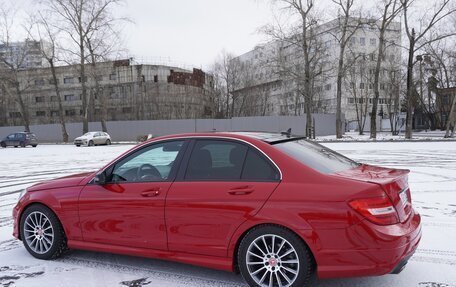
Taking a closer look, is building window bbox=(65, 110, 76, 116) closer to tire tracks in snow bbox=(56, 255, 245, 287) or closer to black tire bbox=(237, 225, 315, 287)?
tire tracks in snow bbox=(56, 255, 245, 287)

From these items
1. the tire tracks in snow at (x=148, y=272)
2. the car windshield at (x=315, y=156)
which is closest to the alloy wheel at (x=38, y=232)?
the tire tracks in snow at (x=148, y=272)

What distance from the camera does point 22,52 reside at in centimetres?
4975

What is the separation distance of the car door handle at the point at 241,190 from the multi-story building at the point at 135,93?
211ft

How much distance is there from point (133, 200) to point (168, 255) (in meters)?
0.68

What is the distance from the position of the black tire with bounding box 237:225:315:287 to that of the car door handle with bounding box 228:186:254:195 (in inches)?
13.4

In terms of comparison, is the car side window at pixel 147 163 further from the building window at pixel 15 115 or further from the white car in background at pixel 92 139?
the building window at pixel 15 115

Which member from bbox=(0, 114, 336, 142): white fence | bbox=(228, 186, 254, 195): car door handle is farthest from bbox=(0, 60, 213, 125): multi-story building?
bbox=(228, 186, 254, 195): car door handle

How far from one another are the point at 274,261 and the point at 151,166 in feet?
5.75

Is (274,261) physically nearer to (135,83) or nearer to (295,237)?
(295,237)

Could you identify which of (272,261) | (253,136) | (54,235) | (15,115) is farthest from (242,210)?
(15,115)

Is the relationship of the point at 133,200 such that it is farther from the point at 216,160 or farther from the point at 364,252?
the point at 364,252

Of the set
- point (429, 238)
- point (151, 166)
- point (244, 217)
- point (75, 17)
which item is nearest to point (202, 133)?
point (151, 166)

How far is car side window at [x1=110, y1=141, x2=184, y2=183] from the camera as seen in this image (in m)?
4.43

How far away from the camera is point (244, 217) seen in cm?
374
